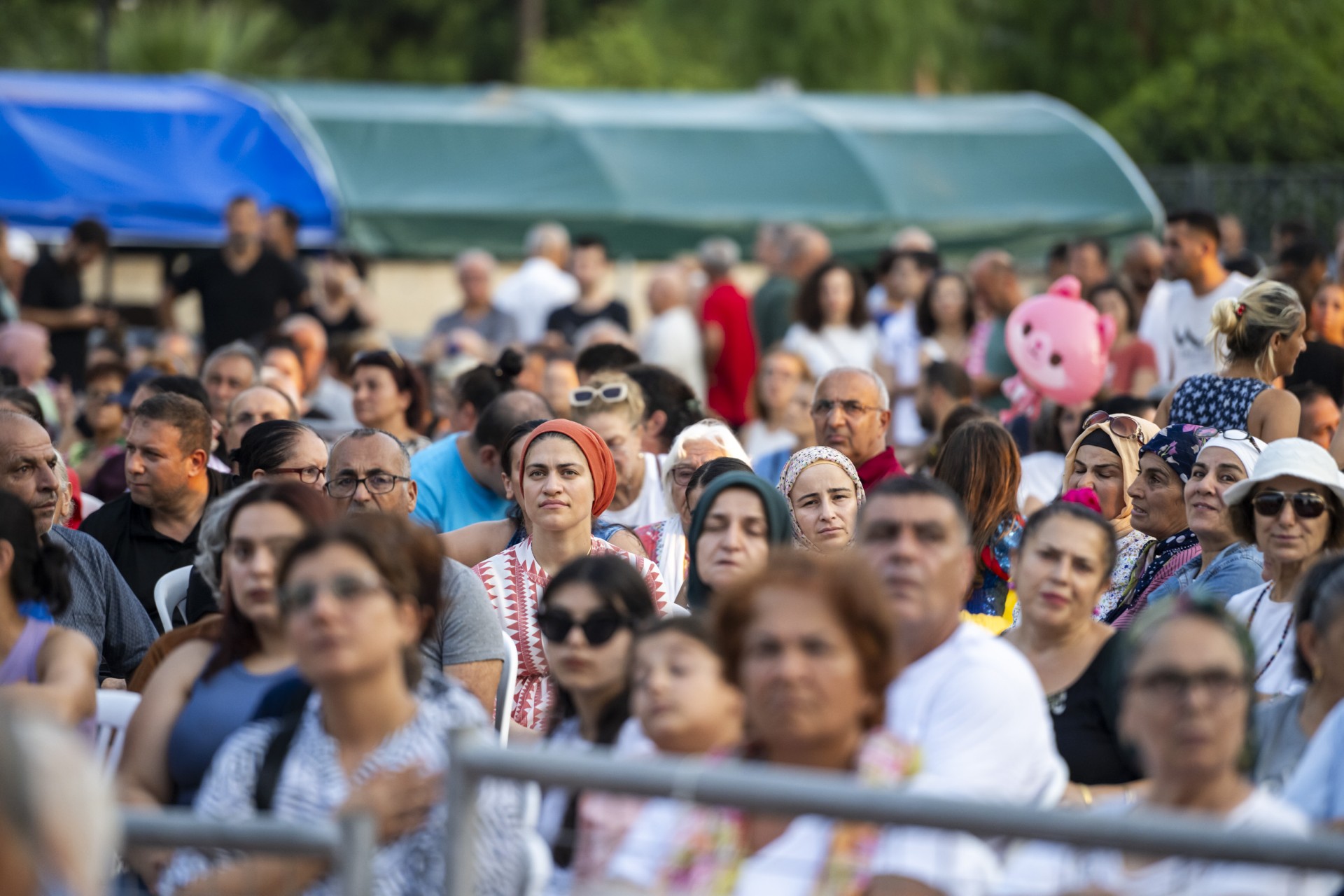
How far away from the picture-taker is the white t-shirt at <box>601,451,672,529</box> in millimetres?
7508

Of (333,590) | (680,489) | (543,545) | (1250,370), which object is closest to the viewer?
(333,590)

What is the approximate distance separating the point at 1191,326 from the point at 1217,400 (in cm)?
246

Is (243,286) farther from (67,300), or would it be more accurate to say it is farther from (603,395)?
(603,395)

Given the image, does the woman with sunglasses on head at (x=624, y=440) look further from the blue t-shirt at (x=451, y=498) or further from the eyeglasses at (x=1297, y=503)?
the eyeglasses at (x=1297, y=503)

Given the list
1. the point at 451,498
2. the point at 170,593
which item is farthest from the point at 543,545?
the point at 451,498

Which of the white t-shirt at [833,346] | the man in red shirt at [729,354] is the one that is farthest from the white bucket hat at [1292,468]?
the man in red shirt at [729,354]

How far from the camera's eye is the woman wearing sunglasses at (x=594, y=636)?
4.27 meters

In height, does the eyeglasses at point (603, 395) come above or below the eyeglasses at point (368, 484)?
above

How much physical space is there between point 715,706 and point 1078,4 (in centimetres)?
2720

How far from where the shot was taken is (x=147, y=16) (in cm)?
2750

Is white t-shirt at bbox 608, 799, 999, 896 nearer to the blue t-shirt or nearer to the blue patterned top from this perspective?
the blue patterned top

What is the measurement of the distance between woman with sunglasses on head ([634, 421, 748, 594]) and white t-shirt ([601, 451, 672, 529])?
268 millimetres

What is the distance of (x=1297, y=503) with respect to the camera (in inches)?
203

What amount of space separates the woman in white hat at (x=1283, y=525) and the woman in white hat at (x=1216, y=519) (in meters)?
0.14
